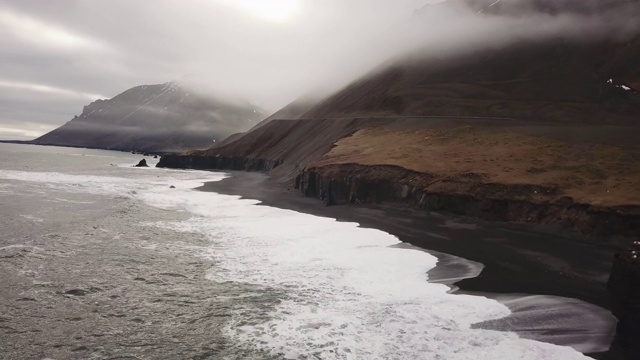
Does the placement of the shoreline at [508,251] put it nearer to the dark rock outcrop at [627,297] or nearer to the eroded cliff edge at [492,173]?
the dark rock outcrop at [627,297]

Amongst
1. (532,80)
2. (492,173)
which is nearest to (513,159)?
(492,173)

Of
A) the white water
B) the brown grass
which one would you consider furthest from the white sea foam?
the brown grass

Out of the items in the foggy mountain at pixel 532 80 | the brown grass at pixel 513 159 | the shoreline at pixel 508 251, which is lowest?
the shoreline at pixel 508 251

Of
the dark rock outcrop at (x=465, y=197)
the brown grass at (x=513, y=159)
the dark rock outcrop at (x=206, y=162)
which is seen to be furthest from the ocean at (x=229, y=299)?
the dark rock outcrop at (x=206, y=162)

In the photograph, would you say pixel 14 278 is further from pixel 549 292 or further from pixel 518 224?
pixel 518 224

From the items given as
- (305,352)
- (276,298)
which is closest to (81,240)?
(276,298)

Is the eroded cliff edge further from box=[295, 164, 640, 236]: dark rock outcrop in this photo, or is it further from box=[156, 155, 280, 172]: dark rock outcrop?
box=[156, 155, 280, 172]: dark rock outcrop
